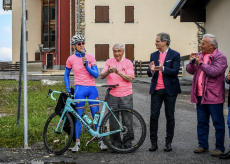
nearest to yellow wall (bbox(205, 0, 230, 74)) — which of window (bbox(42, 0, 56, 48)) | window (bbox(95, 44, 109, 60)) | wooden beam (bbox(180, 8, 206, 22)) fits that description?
wooden beam (bbox(180, 8, 206, 22))

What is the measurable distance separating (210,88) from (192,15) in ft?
36.7

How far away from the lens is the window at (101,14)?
2934 cm

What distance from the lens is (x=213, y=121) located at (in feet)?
15.5

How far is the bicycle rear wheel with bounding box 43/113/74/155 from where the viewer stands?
4719 mm

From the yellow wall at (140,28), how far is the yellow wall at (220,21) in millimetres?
14485

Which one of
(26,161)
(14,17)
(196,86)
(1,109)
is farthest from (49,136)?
(14,17)

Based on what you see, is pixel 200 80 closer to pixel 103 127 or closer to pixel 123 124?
pixel 123 124

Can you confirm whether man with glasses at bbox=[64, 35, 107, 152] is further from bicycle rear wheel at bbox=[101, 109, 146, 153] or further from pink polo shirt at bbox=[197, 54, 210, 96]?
pink polo shirt at bbox=[197, 54, 210, 96]

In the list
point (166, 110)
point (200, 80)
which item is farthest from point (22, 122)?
point (200, 80)

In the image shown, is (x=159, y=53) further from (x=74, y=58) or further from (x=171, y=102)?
(x=74, y=58)

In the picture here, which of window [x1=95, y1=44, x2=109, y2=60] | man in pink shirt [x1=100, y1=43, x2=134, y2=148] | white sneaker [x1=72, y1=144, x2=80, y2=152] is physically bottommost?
white sneaker [x1=72, y1=144, x2=80, y2=152]

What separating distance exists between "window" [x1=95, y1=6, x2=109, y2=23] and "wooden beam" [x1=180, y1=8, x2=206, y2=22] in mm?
14544

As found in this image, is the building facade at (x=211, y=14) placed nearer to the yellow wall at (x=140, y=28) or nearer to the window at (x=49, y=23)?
the yellow wall at (x=140, y=28)

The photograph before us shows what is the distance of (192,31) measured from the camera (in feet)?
98.8
